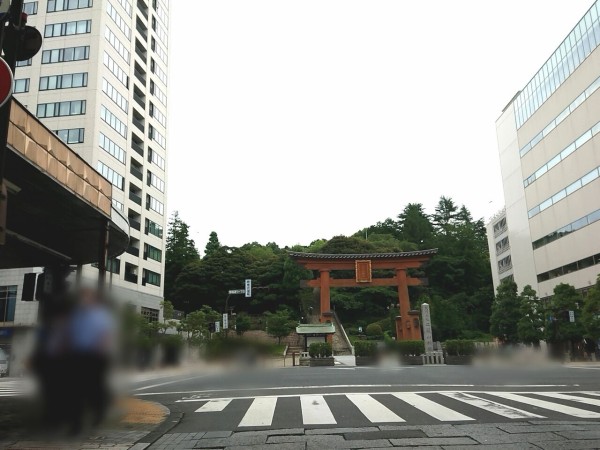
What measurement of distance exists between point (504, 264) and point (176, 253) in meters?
47.1

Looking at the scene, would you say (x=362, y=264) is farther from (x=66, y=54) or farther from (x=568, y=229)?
(x=66, y=54)

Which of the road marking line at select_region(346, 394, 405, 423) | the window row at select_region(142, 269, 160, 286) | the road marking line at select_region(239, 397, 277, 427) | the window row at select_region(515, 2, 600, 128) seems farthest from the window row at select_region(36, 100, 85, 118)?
the window row at select_region(515, 2, 600, 128)

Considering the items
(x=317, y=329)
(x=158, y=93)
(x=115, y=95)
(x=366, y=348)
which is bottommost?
(x=366, y=348)

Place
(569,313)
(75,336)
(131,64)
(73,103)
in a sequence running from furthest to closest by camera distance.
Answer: (131,64)
(73,103)
(569,313)
(75,336)

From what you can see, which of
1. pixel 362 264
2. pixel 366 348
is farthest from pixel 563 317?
pixel 366 348

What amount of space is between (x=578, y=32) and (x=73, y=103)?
43.9m

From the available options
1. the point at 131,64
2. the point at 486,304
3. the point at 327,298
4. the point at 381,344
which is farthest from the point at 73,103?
the point at 486,304

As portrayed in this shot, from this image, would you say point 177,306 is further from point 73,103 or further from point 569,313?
point 569,313

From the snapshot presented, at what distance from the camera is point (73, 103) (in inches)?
1582

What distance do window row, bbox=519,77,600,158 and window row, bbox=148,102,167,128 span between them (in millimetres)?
39608

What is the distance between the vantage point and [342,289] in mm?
63562

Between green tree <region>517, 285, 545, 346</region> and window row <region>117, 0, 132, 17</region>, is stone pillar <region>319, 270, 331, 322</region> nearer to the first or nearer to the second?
green tree <region>517, 285, 545, 346</region>

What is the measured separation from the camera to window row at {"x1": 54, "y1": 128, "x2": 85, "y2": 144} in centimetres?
3916

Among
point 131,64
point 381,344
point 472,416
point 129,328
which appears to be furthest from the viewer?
point 131,64
